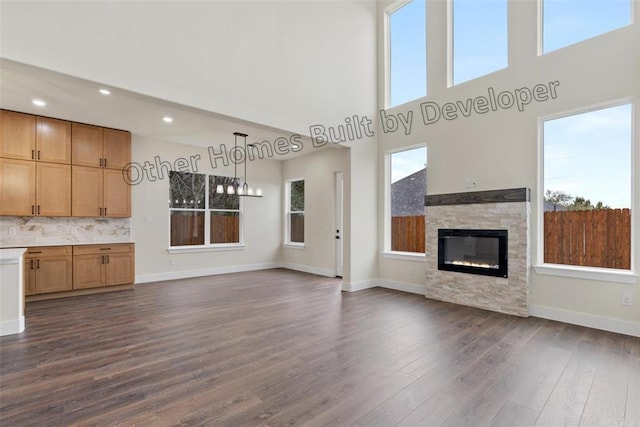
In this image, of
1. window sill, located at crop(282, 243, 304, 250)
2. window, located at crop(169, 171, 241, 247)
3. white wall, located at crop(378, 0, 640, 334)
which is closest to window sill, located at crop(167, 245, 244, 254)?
window, located at crop(169, 171, 241, 247)

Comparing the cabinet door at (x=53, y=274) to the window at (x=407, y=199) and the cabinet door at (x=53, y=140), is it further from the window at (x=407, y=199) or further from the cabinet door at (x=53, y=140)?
the window at (x=407, y=199)

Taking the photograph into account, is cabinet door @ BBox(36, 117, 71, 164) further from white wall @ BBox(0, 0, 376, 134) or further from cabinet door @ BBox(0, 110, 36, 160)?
white wall @ BBox(0, 0, 376, 134)

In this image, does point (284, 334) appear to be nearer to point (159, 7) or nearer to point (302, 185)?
point (159, 7)

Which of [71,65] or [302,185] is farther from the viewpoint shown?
[302,185]

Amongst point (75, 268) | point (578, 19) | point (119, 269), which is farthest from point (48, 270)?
point (578, 19)

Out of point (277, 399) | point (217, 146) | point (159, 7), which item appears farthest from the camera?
point (217, 146)

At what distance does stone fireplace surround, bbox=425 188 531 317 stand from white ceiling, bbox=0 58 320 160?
2.82 m

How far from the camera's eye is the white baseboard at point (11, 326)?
11.1 feet

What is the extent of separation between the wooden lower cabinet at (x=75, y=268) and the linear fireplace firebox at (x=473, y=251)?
5.55 m

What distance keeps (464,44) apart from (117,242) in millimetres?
6967

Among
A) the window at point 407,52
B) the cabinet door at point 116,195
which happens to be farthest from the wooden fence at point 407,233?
the cabinet door at point 116,195

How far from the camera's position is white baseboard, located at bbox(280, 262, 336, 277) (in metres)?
7.08

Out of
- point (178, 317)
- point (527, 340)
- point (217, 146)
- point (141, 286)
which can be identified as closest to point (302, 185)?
point (217, 146)

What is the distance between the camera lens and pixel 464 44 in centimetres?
501
